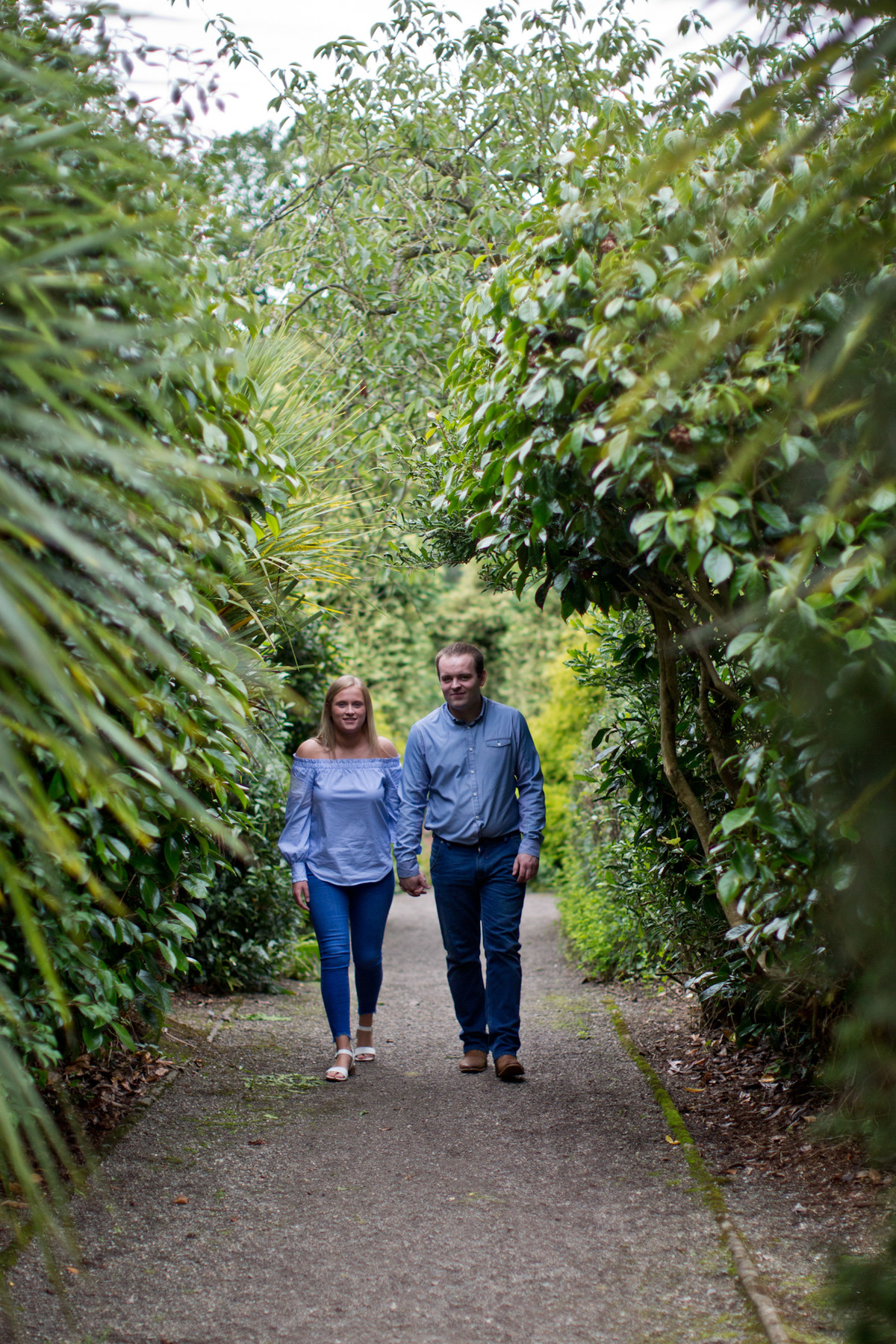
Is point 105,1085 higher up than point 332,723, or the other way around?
point 332,723

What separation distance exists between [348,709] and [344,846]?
64cm

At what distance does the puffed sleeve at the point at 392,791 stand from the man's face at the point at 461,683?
463mm

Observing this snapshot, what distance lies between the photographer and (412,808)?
4.93m

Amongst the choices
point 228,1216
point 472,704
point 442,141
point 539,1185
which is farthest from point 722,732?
point 442,141

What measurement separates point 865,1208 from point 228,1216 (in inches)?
70.7

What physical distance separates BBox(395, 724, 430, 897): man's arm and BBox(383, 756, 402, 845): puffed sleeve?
0.13 metres

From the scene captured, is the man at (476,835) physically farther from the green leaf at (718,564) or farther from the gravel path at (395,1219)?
the green leaf at (718,564)

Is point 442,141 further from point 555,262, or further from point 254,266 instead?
point 555,262

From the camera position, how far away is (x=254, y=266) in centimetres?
731

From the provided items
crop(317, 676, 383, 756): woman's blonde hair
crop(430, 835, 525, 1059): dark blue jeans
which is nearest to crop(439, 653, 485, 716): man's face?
crop(317, 676, 383, 756): woman's blonde hair

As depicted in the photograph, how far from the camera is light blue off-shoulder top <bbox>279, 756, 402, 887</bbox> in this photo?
4.80 m

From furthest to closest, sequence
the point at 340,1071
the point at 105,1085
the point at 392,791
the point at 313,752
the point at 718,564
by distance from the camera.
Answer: the point at 392,791 < the point at 313,752 < the point at 340,1071 < the point at 105,1085 < the point at 718,564

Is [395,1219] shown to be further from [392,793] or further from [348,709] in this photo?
[348,709]

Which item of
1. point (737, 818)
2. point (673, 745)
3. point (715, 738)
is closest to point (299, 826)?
point (673, 745)
